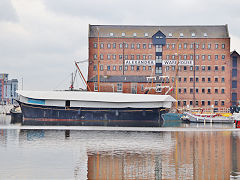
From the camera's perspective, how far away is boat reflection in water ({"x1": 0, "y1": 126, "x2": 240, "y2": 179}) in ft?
A: 75.8

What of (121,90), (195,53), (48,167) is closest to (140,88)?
(121,90)

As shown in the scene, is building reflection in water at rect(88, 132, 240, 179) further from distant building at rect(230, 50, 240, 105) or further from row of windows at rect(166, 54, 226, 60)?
distant building at rect(230, 50, 240, 105)

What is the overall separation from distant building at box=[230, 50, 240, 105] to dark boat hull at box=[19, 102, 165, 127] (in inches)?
1436

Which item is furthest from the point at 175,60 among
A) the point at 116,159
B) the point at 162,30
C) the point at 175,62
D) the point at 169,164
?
the point at 169,164

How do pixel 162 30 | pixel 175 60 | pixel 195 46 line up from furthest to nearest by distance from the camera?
pixel 162 30, pixel 195 46, pixel 175 60

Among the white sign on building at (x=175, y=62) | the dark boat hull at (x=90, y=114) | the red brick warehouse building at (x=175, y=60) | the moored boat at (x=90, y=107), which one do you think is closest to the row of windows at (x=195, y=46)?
the red brick warehouse building at (x=175, y=60)

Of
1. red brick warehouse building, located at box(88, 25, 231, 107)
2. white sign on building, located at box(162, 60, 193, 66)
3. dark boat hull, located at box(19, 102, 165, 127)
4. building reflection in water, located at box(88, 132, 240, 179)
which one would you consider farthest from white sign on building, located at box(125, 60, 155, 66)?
building reflection in water, located at box(88, 132, 240, 179)

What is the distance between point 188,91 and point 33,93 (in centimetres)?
4032

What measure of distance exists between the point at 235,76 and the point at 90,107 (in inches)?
1822

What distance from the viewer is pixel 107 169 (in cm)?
2436

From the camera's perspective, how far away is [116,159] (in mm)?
Answer: 27859

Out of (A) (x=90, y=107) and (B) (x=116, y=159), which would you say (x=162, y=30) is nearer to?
(A) (x=90, y=107)

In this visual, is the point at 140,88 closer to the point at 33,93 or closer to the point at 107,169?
the point at 33,93

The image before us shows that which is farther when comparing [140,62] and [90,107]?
[140,62]
